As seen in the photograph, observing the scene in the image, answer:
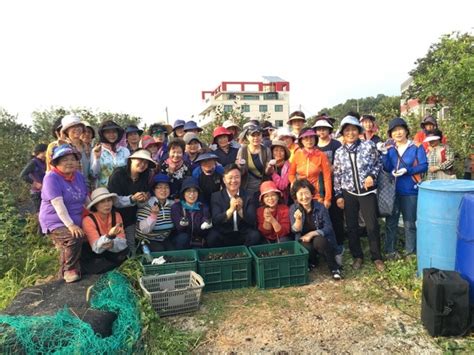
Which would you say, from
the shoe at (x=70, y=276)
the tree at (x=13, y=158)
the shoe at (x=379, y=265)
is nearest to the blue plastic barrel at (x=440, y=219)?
the shoe at (x=379, y=265)

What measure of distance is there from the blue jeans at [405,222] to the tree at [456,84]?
8.09ft

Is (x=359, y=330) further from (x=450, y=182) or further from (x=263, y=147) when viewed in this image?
(x=263, y=147)

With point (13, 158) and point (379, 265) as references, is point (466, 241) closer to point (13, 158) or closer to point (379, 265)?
point (379, 265)

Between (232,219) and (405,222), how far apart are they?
226 centimetres

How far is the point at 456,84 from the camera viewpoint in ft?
19.0

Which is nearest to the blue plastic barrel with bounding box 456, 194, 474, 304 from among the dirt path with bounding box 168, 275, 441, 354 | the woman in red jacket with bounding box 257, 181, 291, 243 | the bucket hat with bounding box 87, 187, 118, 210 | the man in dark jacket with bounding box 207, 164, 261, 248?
the dirt path with bounding box 168, 275, 441, 354

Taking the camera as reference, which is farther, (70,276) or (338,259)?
(338,259)

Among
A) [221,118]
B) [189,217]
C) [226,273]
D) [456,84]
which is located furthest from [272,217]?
[221,118]

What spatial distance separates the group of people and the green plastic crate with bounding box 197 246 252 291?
57 cm

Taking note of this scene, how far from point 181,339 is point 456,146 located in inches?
256

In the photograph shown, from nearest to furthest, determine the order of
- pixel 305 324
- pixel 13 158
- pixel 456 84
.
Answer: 1. pixel 305 324
2. pixel 456 84
3. pixel 13 158

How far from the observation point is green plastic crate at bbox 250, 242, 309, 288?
13.0 feet

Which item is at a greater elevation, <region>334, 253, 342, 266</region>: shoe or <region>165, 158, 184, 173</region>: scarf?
<region>165, 158, 184, 173</region>: scarf

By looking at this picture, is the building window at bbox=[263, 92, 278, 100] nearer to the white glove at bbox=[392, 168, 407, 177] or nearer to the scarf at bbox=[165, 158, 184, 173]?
the scarf at bbox=[165, 158, 184, 173]
